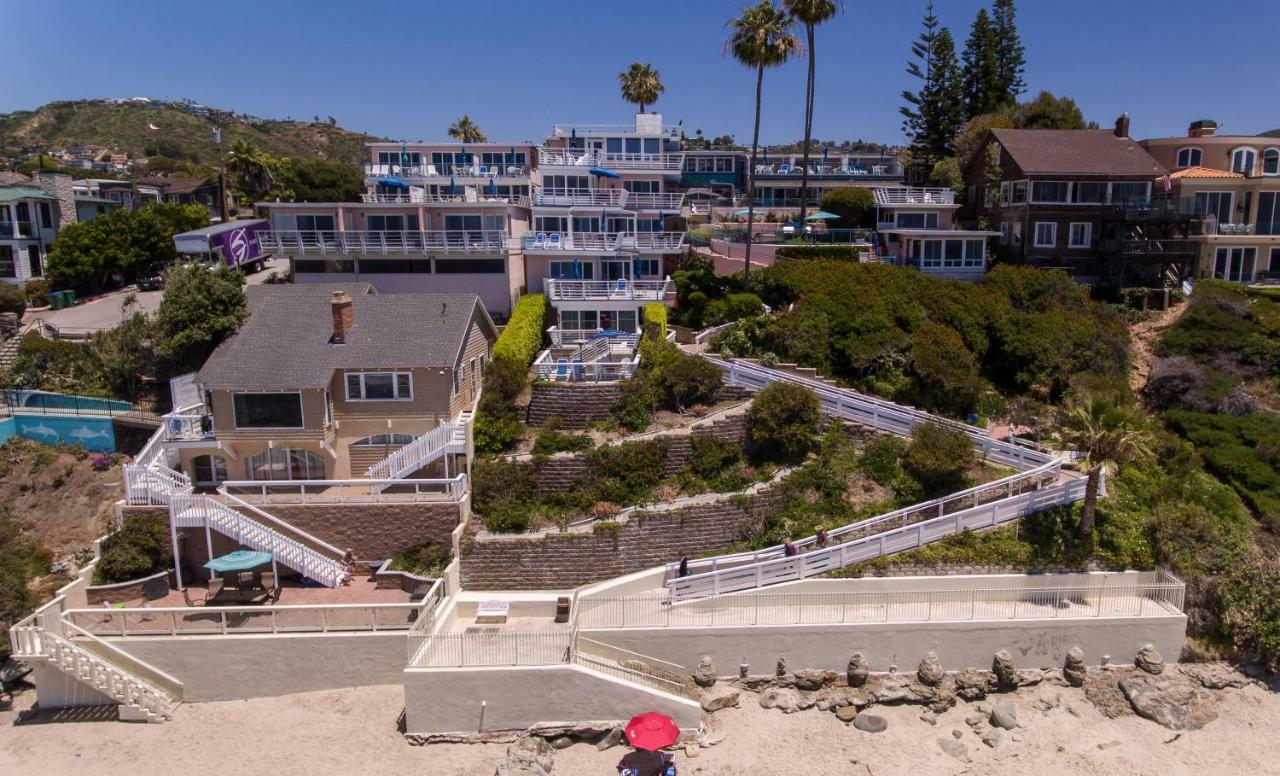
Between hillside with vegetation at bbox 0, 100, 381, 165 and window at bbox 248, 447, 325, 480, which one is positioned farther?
hillside with vegetation at bbox 0, 100, 381, 165

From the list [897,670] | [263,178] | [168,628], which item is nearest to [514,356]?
[168,628]

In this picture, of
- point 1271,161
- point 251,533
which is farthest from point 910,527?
point 1271,161

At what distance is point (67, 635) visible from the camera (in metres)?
20.2

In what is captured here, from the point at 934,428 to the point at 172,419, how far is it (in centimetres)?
2388

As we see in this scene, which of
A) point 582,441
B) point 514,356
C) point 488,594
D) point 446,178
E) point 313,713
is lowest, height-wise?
point 313,713

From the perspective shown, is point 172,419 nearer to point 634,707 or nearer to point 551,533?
point 551,533

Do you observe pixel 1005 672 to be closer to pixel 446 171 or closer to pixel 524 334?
pixel 524 334

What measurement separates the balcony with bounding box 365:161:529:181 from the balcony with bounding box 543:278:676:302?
1331 centimetres

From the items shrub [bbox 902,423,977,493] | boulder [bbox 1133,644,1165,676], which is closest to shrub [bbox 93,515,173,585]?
shrub [bbox 902,423,977,493]

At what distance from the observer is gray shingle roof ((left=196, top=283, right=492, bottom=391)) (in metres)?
25.4

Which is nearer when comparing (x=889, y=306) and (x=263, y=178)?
(x=889, y=306)

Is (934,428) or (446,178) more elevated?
(446,178)

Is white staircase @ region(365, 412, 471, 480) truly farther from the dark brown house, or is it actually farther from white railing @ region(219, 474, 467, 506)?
the dark brown house

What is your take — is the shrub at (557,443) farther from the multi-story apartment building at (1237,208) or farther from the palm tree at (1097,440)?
the multi-story apartment building at (1237,208)
